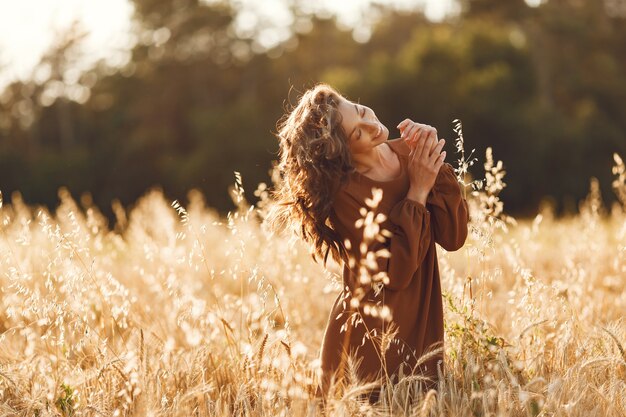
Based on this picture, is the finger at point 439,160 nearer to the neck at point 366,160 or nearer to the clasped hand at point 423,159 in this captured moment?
the clasped hand at point 423,159

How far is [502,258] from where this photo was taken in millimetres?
6305

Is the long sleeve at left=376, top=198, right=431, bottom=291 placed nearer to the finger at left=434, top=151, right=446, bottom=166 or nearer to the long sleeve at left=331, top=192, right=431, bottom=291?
the long sleeve at left=331, top=192, right=431, bottom=291

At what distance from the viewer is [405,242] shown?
274 cm

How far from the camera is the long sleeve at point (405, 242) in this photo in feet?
8.87

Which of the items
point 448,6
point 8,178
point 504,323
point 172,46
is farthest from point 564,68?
point 504,323

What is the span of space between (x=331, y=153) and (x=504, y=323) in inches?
75.9

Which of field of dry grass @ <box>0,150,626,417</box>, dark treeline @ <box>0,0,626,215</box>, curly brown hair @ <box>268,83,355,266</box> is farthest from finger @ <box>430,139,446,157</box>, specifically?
dark treeline @ <box>0,0,626,215</box>

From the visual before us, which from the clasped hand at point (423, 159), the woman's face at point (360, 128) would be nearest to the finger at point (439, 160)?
the clasped hand at point (423, 159)

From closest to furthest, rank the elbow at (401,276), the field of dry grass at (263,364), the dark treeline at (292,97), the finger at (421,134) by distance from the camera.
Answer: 1. the field of dry grass at (263,364)
2. the elbow at (401,276)
3. the finger at (421,134)
4. the dark treeline at (292,97)

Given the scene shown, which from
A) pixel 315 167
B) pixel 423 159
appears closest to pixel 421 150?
pixel 423 159

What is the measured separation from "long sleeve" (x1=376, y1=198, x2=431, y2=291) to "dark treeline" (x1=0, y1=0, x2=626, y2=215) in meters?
15.9

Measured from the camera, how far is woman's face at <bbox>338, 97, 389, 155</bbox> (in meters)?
2.81

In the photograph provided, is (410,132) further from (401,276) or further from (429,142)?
(401,276)

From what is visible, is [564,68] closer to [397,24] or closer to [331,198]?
[397,24]
